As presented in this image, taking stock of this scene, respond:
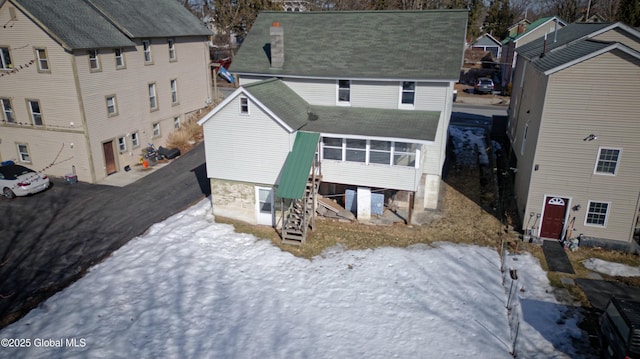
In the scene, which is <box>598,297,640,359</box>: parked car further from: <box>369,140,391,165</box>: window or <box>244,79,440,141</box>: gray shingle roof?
<box>369,140,391,165</box>: window

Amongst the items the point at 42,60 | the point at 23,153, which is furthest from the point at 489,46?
the point at 23,153

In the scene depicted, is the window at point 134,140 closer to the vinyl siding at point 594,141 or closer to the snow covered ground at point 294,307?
the snow covered ground at point 294,307

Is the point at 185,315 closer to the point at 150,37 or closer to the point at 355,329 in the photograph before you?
the point at 355,329

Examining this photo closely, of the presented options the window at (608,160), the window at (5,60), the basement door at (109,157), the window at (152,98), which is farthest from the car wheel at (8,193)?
the window at (608,160)

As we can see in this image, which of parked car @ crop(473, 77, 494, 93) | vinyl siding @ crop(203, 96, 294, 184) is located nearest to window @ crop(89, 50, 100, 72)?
vinyl siding @ crop(203, 96, 294, 184)

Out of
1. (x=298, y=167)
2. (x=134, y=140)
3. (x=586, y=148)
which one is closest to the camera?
(x=586, y=148)

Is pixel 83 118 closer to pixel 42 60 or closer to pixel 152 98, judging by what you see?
pixel 42 60
